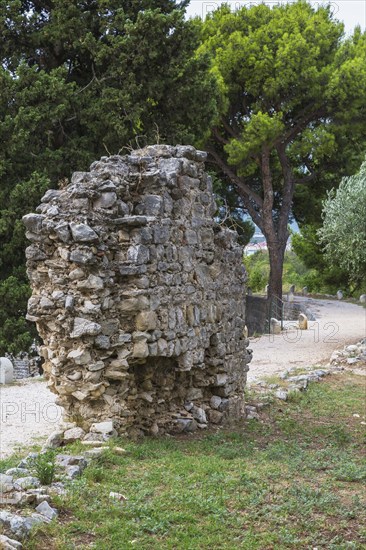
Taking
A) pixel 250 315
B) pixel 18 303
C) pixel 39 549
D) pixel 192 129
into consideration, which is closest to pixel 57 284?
pixel 39 549

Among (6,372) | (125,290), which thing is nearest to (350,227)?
(6,372)

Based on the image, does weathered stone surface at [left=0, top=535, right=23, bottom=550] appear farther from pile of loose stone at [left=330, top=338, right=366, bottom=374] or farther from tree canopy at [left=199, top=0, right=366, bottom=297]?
tree canopy at [left=199, top=0, right=366, bottom=297]

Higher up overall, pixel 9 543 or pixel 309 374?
pixel 9 543

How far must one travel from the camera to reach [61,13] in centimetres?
1756

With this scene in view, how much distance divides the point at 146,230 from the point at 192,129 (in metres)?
13.1

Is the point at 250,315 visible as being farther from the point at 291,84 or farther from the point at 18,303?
the point at 18,303

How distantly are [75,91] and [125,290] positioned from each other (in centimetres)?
1104

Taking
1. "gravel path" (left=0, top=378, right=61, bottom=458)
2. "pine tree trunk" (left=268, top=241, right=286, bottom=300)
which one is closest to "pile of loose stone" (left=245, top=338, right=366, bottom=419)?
"gravel path" (left=0, top=378, right=61, bottom=458)

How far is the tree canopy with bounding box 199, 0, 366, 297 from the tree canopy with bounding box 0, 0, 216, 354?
7003mm

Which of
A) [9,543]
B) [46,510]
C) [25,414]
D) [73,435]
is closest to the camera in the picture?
[9,543]

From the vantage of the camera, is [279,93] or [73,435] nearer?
[73,435]

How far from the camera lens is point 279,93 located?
26.5 metres

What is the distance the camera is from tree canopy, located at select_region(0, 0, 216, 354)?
1656 centimetres

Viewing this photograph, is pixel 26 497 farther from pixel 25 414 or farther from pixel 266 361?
pixel 266 361
